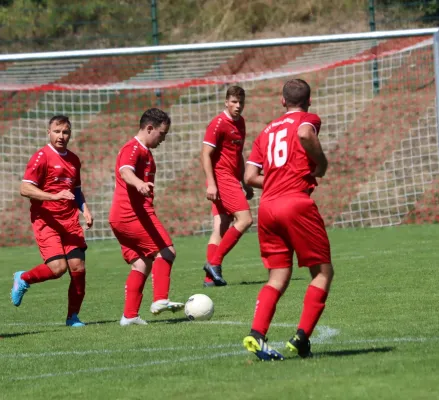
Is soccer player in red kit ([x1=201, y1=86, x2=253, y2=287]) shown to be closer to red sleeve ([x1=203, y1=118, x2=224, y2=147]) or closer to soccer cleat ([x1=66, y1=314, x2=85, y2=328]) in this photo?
red sleeve ([x1=203, y1=118, x2=224, y2=147])

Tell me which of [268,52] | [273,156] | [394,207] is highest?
[268,52]

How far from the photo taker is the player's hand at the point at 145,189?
25.6 ft

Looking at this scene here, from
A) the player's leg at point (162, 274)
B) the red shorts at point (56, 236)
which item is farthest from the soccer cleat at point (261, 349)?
the red shorts at point (56, 236)

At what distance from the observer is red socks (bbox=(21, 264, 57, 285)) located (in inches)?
342

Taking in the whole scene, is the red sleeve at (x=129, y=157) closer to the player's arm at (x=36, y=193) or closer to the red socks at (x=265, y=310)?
the player's arm at (x=36, y=193)

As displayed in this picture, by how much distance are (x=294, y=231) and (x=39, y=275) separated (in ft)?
11.1

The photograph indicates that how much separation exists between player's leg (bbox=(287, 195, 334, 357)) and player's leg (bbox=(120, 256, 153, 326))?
245 centimetres

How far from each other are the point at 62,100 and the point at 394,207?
7.08m

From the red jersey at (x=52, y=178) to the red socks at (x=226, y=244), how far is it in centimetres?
274

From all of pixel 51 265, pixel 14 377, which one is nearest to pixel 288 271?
pixel 14 377

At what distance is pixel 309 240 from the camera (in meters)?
6.01

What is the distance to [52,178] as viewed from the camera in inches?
342

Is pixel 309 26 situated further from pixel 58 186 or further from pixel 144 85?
pixel 58 186

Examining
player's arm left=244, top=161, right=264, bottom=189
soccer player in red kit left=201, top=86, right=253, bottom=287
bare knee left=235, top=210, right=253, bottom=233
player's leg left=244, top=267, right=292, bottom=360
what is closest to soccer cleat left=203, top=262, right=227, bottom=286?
soccer player in red kit left=201, top=86, right=253, bottom=287
